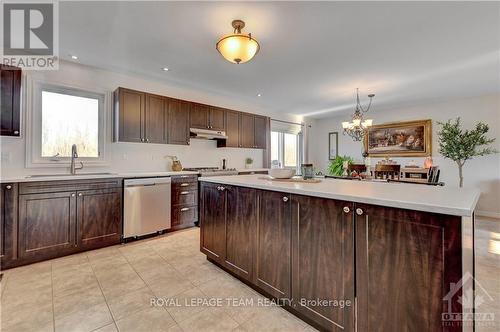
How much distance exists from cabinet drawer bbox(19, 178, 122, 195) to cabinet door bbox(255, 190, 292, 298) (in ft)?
7.40

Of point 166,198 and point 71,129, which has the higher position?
point 71,129

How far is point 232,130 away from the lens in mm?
4797

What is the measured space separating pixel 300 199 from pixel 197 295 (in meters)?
1.25

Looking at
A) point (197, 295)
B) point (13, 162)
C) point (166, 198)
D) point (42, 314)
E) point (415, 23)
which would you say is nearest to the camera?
point (42, 314)

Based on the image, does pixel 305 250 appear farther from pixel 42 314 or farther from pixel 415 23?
pixel 415 23

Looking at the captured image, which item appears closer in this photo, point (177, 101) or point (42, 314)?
point (42, 314)

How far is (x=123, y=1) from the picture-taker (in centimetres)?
200

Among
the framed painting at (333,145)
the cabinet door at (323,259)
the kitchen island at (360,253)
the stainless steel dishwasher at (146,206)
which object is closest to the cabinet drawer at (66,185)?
the stainless steel dishwasher at (146,206)

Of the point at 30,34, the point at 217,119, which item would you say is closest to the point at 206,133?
the point at 217,119

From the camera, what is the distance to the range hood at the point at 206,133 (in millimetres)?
4143

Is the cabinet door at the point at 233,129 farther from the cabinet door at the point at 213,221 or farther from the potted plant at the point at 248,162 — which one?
the cabinet door at the point at 213,221

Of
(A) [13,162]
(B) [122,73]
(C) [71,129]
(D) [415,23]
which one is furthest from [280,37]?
(A) [13,162]

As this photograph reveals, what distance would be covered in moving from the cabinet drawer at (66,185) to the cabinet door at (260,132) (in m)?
3.13

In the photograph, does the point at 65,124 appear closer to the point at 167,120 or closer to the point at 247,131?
the point at 167,120
